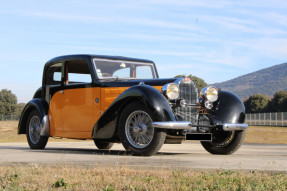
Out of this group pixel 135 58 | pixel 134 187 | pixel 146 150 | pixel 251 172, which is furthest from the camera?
pixel 135 58

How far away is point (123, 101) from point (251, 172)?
3407 millimetres

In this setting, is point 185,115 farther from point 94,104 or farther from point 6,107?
point 6,107

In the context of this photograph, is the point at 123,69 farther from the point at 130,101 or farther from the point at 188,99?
the point at 188,99

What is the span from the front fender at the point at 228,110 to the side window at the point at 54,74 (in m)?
4.01

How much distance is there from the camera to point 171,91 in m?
8.01

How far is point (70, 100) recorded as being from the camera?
32.1ft

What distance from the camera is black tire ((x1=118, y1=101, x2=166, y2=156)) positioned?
754 cm

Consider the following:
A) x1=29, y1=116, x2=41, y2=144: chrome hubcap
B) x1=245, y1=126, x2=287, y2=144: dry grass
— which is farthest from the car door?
x1=245, y1=126, x2=287, y2=144: dry grass

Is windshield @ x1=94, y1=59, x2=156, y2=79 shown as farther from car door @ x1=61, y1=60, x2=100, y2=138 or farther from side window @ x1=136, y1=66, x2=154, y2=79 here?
car door @ x1=61, y1=60, x2=100, y2=138

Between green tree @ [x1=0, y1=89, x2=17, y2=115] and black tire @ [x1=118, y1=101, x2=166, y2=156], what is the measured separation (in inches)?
4034

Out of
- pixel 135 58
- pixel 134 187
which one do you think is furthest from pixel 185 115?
pixel 134 187

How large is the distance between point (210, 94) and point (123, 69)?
2.45 m

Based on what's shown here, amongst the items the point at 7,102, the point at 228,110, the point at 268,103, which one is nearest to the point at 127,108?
the point at 228,110

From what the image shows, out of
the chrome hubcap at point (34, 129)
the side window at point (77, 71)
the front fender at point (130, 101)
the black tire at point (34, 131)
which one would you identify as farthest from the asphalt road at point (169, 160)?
the side window at point (77, 71)
